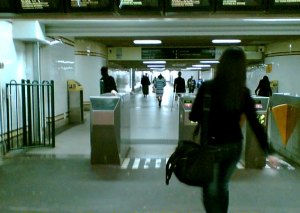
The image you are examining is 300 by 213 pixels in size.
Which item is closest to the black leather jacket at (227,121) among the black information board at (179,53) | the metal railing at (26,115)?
the metal railing at (26,115)

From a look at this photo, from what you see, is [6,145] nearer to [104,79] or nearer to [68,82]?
[104,79]

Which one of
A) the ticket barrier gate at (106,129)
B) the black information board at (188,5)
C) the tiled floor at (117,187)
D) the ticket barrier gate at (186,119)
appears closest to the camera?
the tiled floor at (117,187)

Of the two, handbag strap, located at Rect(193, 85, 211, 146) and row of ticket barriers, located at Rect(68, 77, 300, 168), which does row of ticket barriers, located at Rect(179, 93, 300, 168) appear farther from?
handbag strap, located at Rect(193, 85, 211, 146)

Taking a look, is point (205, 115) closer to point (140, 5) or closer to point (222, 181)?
point (222, 181)

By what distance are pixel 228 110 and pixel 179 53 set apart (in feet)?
54.8

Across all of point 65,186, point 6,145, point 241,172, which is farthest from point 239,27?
point 6,145

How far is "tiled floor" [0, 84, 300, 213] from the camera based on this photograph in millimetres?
4098

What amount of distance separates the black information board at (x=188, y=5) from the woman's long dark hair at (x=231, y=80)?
2772 millimetres

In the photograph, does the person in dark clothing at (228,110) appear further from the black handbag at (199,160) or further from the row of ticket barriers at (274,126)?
the row of ticket barriers at (274,126)

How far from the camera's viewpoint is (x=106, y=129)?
235 inches

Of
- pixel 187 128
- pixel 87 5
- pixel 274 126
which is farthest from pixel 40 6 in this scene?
pixel 274 126

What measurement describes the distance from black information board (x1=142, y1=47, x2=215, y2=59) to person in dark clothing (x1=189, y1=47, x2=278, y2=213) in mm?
16239

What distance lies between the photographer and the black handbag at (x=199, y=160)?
2834 mm

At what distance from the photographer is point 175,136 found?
903 cm
